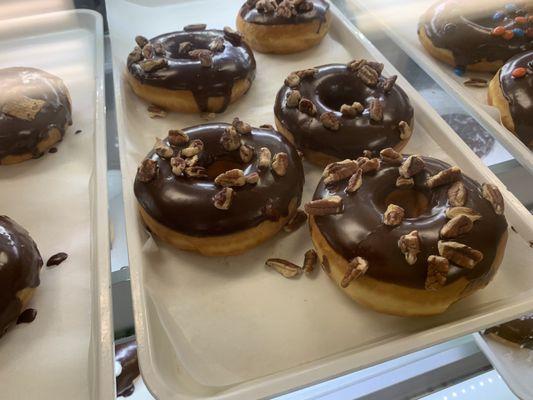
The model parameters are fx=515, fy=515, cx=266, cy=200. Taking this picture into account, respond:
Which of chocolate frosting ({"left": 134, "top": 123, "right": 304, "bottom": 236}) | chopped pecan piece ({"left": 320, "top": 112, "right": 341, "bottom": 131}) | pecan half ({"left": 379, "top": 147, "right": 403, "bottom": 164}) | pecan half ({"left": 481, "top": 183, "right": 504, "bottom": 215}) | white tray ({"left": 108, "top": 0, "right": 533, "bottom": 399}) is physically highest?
pecan half ({"left": 379, "top": 147, "right": 403, "bottom": 164})

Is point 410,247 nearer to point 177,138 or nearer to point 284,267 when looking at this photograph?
point 284,267

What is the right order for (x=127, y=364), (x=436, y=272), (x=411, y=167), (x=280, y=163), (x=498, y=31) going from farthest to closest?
(x=498, y=31) < (x=280, y=163) < (x=411, y=167) < (x=127, y=364) < (x=436, y=272)

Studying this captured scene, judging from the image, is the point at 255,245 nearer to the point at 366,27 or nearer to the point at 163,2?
the point at 366,27

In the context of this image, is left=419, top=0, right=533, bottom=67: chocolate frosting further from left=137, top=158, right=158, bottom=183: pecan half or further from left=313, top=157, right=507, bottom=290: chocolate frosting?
left=137, top=158, right=158, bottom=183: pecan half

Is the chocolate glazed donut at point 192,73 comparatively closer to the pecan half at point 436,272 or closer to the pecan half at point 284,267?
the pecan half at point 284,267

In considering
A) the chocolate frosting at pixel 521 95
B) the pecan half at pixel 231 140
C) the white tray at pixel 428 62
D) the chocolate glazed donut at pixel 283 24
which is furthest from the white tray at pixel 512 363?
the chocolate glazed donut at pixel 283 24

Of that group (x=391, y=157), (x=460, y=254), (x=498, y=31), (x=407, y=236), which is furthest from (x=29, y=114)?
(x=498, y=31)

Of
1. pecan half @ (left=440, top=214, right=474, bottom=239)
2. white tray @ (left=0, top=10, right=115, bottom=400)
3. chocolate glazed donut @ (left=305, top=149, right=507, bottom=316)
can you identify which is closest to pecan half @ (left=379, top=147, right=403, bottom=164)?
chocolate glazed donut @ (left=305, top=149, right=507, bottom=316)
